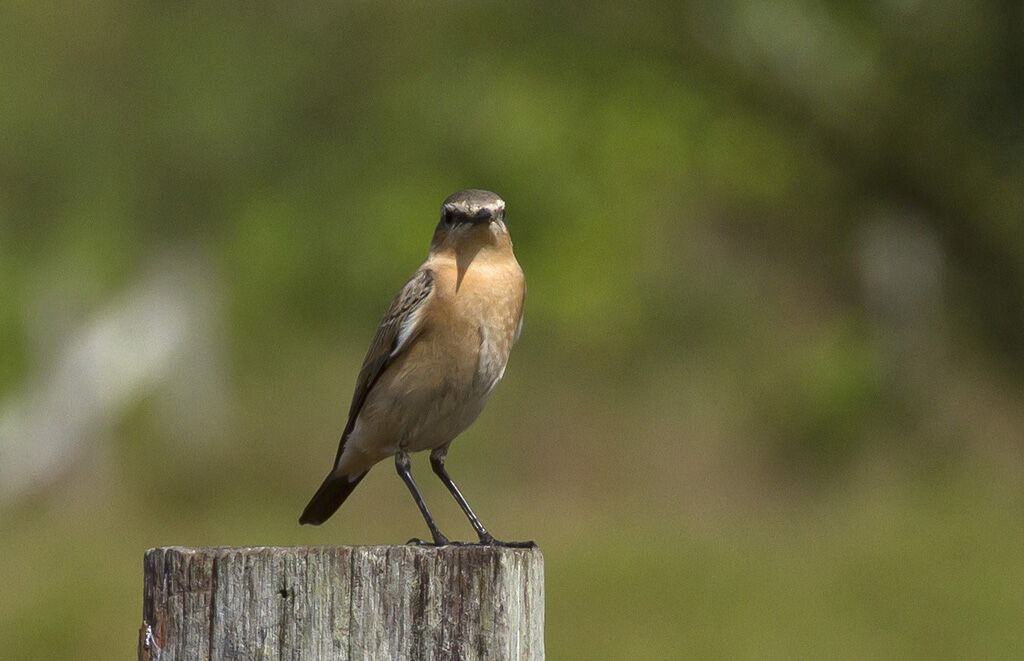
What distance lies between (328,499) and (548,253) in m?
7.11

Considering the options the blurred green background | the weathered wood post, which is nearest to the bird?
the weathered wood post

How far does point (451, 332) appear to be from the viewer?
4.90 m

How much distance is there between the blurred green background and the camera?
1208 cm

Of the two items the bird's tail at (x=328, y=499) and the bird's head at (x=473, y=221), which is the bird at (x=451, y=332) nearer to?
the bird's head at (x=473, y=221)

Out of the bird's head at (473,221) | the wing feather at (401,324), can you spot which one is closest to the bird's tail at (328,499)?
the wing feather at (401,324)

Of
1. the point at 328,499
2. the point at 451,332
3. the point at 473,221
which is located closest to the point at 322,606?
the point at 451,332

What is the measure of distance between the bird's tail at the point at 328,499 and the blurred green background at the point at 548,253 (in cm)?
547

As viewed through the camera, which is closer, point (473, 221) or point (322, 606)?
point (322, 606)

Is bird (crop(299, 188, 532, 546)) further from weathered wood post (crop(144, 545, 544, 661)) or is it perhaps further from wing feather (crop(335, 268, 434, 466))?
weathered wood post (crop(144, 545, 544, 661))

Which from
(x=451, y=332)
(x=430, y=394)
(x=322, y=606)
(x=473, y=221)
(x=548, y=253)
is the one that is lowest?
(x=322, y=606)

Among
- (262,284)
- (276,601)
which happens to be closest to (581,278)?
(262,284)

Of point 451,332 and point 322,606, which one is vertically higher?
point 451,332

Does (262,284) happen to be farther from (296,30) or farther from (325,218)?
(296,30)

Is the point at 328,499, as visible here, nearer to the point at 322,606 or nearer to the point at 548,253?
the point at 322,606
